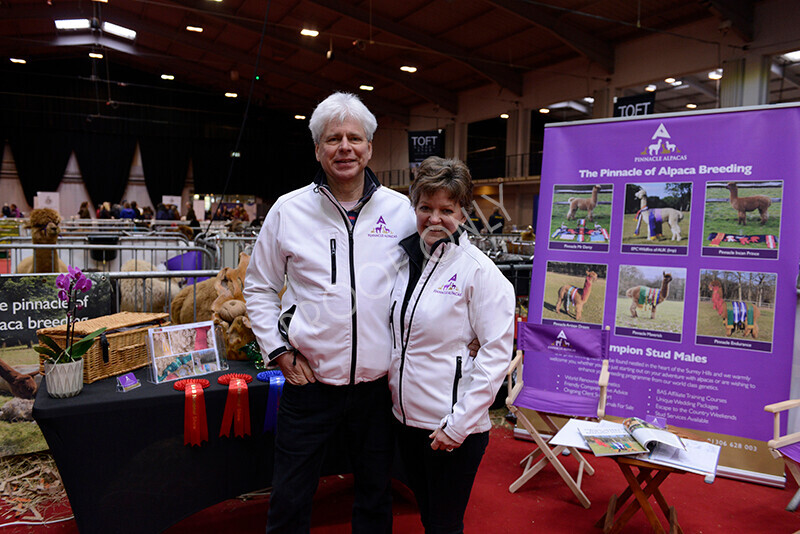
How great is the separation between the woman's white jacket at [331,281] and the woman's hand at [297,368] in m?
0.02

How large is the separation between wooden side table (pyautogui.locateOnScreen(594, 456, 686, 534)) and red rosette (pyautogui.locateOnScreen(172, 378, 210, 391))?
1.80 m

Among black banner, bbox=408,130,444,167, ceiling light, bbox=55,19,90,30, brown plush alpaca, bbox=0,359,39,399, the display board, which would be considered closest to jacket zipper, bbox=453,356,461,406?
the display board

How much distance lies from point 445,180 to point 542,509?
2.07 meters

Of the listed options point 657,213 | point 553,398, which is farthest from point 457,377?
point 657,213

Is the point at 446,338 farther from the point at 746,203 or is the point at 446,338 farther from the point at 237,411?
the point at 746,203

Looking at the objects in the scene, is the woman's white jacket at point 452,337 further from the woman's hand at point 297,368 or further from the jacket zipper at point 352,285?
the woman's hand at point 297,368

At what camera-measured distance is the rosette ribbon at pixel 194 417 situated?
211 centimetres

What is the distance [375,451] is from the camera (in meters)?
1.73

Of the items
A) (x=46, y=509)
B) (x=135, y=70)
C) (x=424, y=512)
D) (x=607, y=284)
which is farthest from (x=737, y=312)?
(x=135, y=70)

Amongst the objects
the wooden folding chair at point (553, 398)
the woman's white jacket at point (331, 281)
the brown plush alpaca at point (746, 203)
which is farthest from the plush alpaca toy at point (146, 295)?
the brown plush alpaca at point (746, 203)

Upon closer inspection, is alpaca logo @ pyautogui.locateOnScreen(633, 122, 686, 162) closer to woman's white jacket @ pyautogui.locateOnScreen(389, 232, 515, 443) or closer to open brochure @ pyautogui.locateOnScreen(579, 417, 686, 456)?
open brochure @ pyautogui.locateOnScreen(579, 417, 686, 456)

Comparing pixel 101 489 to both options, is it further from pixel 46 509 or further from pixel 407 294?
pixel 407 294

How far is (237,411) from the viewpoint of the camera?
220 cm

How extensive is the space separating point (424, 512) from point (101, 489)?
1230 millimetres
